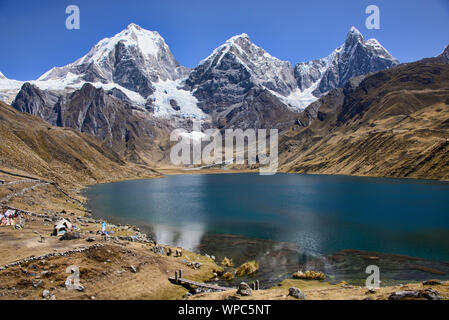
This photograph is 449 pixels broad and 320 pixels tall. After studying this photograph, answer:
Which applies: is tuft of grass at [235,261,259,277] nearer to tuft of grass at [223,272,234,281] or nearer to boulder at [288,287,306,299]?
tuft of grass at [223,272,234,281]

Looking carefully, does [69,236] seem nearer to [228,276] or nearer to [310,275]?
[228,276]

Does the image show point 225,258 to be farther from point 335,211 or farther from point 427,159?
point 427,159

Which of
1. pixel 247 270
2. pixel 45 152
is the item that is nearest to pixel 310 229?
pixel 247 270

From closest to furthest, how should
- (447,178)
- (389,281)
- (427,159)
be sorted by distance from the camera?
(389,281), (447,178), (427,159)

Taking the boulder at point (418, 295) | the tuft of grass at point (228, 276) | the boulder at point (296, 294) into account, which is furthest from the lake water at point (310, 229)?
the boulder at point (418, 295)

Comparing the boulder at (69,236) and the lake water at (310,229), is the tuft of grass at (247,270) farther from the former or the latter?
the boulder at (69,236)

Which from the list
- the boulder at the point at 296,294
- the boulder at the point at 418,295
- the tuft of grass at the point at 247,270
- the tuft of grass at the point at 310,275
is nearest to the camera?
the boulder at the point at 418,295

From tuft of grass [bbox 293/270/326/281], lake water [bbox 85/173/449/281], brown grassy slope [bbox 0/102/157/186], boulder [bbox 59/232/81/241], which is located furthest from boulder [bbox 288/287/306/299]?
brown grassy slope [bbox 0/102/157/186]

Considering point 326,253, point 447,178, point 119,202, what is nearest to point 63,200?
point 119,202

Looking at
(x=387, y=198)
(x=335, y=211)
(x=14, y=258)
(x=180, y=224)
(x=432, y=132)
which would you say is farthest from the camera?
(x=432, y=132)

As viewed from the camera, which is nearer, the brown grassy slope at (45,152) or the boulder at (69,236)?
the boulder at (69,236)

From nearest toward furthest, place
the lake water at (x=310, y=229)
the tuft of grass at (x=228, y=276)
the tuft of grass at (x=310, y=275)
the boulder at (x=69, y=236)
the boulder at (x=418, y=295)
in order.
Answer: the boulder at (x=418, y=295), the tuft of grass at (x=310, y=275), the tuft of grass at (x=228, y=276), the boulder at (x=69, y=236), the lake water at (x=310, y=229)
